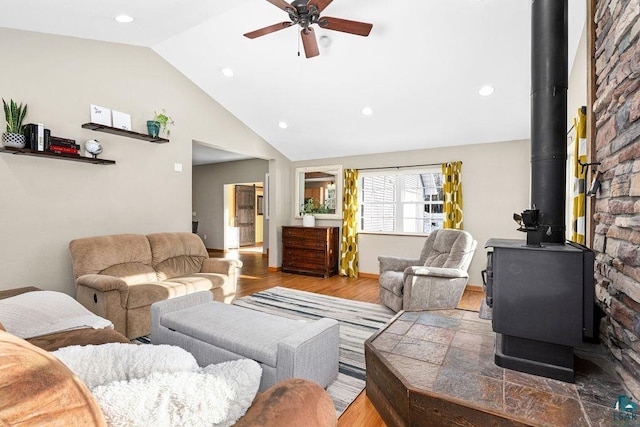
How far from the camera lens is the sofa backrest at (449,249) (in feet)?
11.6

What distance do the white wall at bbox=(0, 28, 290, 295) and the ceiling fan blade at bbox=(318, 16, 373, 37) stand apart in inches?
101

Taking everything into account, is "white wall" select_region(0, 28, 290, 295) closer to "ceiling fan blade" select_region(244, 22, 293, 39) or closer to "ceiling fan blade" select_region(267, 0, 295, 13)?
"ceiling fan blade" select_region(244, 22, 293, 39)

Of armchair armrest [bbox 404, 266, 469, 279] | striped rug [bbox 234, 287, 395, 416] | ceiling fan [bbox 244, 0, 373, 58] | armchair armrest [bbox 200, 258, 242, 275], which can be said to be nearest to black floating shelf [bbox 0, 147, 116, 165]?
armchair armrest [bbox 200, 258, 242, 275]

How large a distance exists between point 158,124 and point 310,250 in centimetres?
310

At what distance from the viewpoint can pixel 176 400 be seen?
779 millimetres

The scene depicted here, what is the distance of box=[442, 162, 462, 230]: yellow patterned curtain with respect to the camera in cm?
479

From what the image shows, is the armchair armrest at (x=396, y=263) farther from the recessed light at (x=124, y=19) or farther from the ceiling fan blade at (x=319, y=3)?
the recessed light at (x=124, y=19)

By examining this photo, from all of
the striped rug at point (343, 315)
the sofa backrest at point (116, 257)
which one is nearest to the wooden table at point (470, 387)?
the striped rug at point (343, 315)

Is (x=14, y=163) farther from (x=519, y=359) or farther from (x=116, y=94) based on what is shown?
(x=519, y=359)

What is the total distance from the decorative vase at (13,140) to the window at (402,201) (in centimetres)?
447

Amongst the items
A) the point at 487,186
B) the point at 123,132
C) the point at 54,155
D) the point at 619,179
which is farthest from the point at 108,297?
the point at 487,186

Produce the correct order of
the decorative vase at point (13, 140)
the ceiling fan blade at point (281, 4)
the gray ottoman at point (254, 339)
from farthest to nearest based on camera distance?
the decorative vase at point (13, 140) < the ceiling fan blade at point (281, 4) < the gray ottoman at point (254, 339)

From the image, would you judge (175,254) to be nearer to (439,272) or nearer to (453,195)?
(439,272)

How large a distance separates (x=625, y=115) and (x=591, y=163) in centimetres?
49
